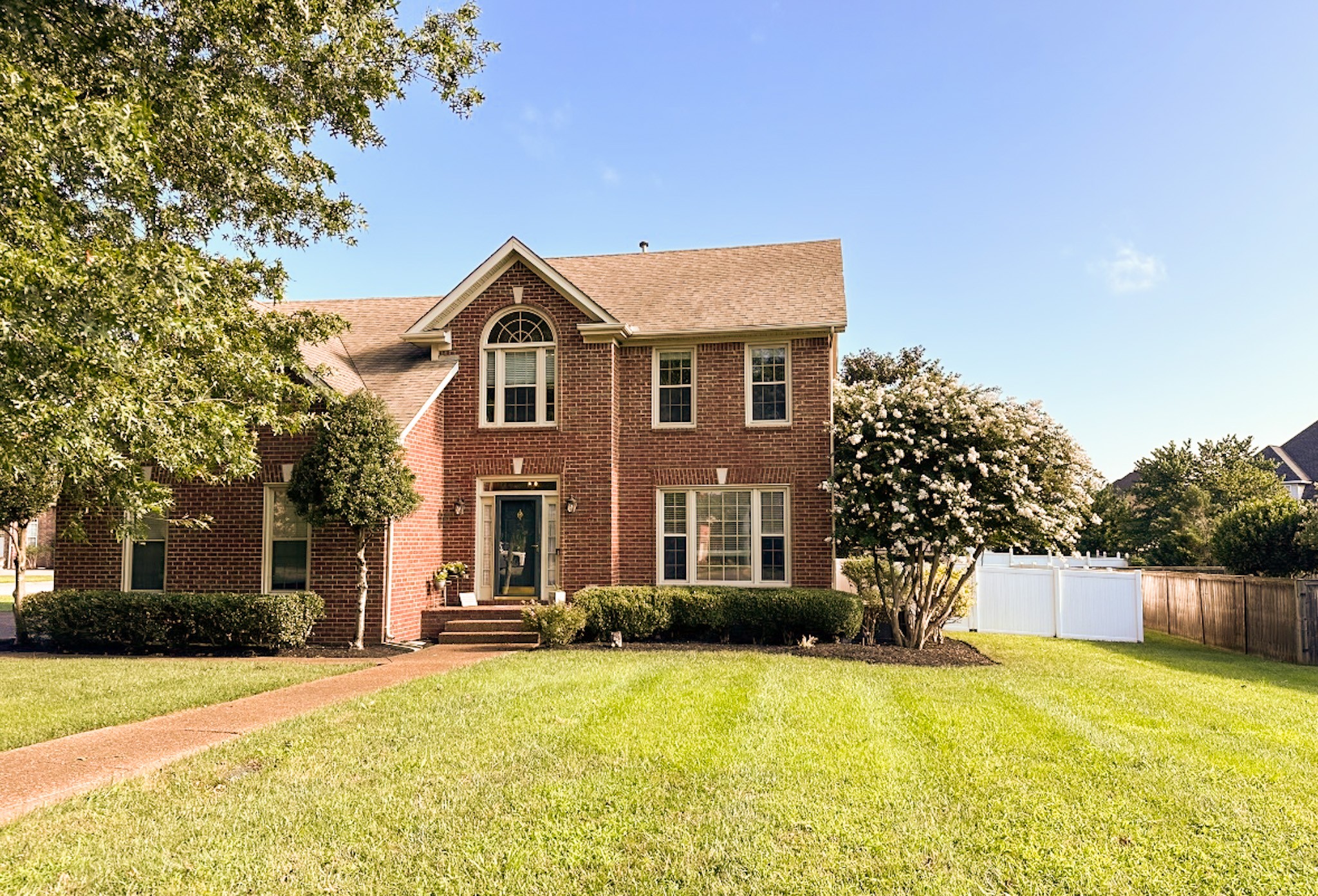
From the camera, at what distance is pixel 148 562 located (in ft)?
49.2

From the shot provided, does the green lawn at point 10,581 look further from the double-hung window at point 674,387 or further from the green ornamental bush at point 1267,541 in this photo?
the green ornamental bush at point 1267,541

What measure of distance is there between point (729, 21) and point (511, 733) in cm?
994

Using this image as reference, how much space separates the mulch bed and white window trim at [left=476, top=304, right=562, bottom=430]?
4.71m

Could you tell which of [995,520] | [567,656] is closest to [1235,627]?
[995,520]

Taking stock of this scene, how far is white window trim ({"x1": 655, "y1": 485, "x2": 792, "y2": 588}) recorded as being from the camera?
52.1 ft

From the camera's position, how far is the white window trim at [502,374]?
1641 centimetres

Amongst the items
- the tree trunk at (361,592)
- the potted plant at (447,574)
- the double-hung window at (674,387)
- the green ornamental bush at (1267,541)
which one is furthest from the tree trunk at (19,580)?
the green ornamental bush at (1267,541)

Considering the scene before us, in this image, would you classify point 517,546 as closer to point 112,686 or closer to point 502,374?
point 502,374

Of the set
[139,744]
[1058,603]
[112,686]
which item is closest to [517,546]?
[112,686]

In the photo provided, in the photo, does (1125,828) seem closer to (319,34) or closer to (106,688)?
(106,688)

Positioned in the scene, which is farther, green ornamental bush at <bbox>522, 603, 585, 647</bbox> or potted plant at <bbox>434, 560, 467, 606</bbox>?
potted plant at <bbox>434, 560, 467, 606</bbox>

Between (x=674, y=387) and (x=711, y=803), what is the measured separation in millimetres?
11627

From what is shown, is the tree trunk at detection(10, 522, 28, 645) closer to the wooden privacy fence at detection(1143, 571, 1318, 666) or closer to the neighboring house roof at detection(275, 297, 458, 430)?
the neighboring house roof at detection(275, 297, 458, 430)

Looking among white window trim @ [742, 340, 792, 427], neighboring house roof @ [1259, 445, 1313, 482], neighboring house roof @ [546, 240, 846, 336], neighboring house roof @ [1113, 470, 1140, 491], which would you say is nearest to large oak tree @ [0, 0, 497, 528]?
neighboring house roof @ [546, 240, 846, 336]
